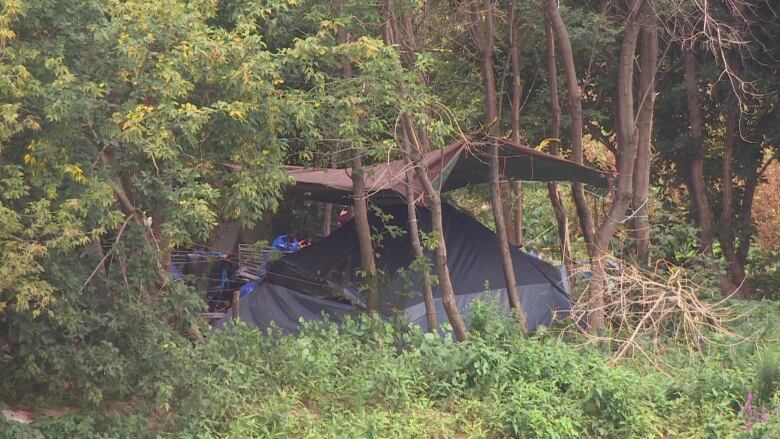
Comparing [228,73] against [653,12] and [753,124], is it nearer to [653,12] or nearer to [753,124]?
[653,12]

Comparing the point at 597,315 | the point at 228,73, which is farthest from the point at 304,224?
the point at 228,73

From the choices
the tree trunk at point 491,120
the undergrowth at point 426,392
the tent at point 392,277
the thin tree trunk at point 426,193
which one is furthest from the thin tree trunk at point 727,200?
the thin tree trunk at point 426,193

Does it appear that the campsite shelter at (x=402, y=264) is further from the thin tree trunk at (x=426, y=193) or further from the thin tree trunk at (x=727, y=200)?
the thin tree trunk at (x=727, y=200)

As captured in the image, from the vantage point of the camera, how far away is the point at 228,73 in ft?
21.4

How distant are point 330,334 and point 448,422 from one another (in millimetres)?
1747

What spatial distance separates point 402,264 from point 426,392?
3124 mm

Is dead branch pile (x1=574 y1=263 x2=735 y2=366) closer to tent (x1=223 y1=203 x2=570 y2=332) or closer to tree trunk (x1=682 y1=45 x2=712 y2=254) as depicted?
tent (x1=223 y1=203 x2=570 y2=332)

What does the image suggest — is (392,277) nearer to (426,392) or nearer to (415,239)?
(415,239)

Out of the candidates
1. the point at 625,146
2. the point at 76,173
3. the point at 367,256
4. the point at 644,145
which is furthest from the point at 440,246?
the point at 76,173

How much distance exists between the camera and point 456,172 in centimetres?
1116

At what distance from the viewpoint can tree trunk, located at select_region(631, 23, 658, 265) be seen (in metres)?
11.5

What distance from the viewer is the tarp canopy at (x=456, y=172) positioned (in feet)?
31.2

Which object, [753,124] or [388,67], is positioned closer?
[388,67]

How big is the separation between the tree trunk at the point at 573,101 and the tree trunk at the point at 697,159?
311 cm
